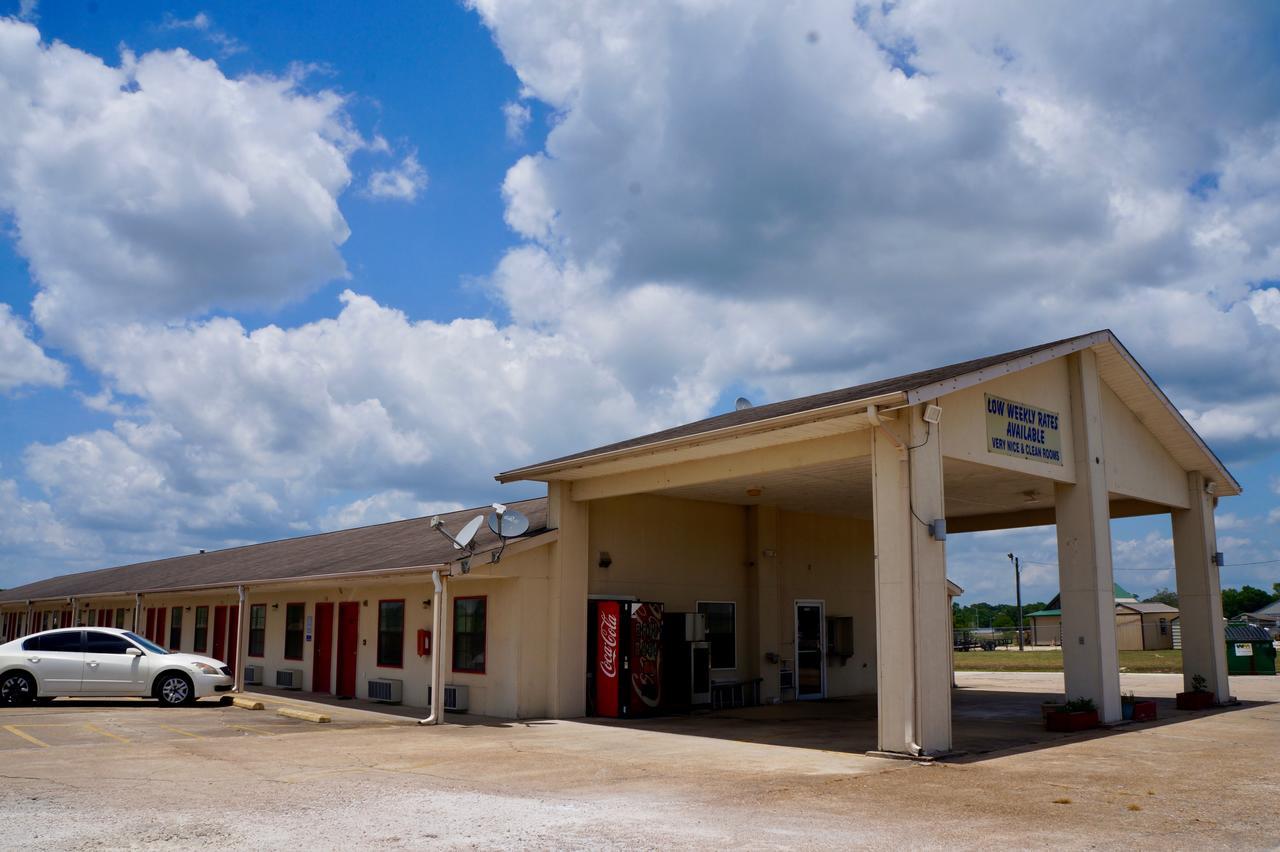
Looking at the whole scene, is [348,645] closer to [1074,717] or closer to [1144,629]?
[1074,717]

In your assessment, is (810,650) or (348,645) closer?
(348,645)

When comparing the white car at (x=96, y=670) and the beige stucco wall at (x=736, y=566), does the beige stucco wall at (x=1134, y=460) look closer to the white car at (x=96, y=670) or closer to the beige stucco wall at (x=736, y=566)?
the beige stucco wall at (x=736, y=566)

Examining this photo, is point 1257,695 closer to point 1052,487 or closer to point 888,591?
point 1052,487

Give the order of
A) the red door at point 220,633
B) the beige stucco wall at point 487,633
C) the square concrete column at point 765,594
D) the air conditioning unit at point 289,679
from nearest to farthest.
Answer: the beige stucco wall at point 487,633
the square concrete column at point 765,594
the air conditioning unit at point 289,679
the red door at point 220,633

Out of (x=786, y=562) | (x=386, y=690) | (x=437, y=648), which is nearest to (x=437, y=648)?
(x=437, y=648)

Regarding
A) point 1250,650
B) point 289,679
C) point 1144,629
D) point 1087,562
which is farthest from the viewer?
point 1144,629

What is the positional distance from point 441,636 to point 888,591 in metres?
7.64

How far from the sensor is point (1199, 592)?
2002 centimetres

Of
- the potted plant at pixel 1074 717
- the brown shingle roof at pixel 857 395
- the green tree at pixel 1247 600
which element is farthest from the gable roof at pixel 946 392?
the green tree at pixel 1247 600

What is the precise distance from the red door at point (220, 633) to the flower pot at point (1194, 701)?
22520 mm

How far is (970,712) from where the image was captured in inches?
737

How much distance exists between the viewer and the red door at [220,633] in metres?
27.5

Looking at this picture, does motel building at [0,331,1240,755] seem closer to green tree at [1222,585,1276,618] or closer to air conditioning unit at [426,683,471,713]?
air conditioning unit at [426,683,471,713]

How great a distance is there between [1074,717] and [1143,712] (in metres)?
2.47
